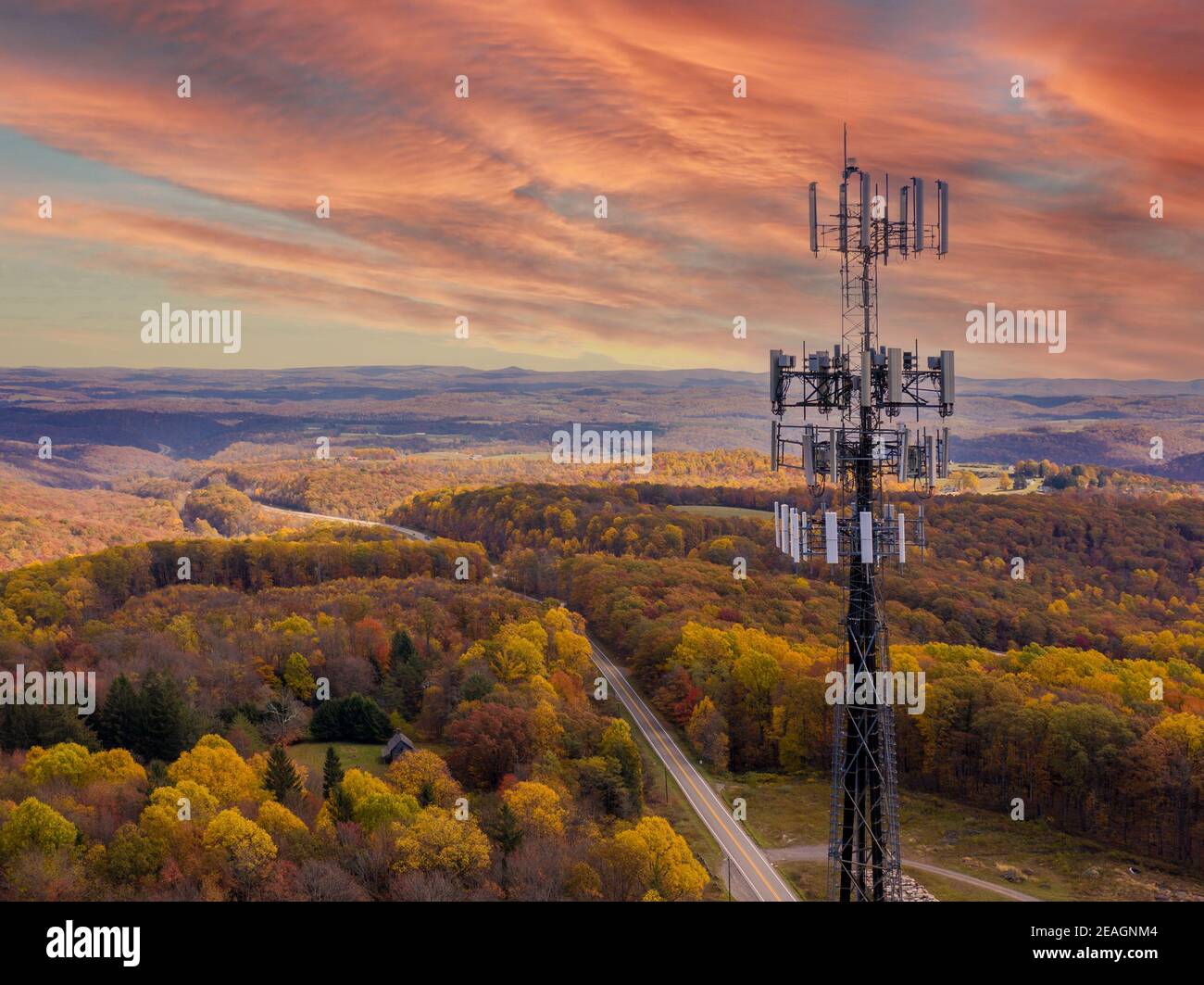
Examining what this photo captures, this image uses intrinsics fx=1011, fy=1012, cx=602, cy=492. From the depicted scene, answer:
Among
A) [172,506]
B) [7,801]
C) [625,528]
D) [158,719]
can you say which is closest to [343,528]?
[625,528]

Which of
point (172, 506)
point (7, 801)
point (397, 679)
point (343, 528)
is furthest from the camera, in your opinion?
point (172, 506)

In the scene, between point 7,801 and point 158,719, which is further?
point 158,719

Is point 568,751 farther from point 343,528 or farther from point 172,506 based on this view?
point 172,506

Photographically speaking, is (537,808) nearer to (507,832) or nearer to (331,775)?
(507,832)

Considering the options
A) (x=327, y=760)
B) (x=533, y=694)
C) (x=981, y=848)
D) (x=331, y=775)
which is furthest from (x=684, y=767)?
(x=331, y=775)

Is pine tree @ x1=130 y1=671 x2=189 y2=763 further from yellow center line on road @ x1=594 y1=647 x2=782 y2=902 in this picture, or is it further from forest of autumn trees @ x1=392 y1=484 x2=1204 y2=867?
forest of autumn trees @ x1=392 y1=484 x2=1204 y2=867

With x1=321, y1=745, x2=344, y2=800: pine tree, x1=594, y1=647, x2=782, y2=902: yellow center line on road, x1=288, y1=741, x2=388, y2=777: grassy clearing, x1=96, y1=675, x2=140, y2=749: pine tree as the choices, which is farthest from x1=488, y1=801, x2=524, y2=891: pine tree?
x1=96, y1=675, x2=140, y2=749: pine tree
